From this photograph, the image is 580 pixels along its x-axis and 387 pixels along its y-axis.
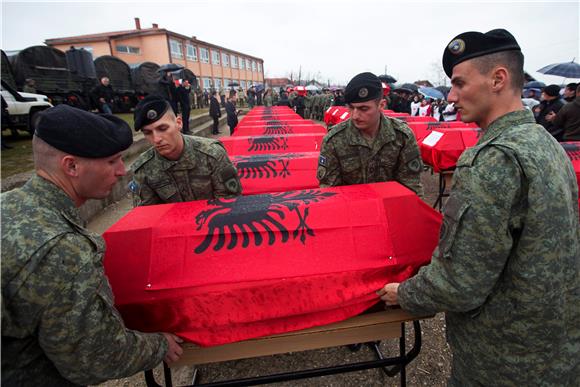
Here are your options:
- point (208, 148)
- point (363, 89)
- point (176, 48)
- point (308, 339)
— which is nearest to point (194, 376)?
point (308, 339)

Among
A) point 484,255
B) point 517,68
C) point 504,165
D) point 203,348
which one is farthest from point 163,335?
point 517,68

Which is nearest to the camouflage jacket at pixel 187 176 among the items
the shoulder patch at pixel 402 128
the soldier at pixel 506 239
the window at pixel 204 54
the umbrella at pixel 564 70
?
the shoulder patch at pixel 402 128

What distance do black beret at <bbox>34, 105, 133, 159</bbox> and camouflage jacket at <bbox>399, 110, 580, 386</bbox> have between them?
4.19 feet

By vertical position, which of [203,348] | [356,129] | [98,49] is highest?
[98,49]

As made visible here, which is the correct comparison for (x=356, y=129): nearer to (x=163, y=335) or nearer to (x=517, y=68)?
(x=517, y=68)

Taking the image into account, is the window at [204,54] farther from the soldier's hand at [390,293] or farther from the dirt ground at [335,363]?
the soldier's hand at [390,293]

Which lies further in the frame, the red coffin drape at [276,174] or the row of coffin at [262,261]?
the red coffin drape at [276,174]

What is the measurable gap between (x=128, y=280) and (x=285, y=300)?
28.2 inches

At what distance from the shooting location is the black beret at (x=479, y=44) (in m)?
1.09

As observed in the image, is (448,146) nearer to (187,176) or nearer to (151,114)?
(187,176)

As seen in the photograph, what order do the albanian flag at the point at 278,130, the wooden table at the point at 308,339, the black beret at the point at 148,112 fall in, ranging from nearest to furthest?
the wooden table at the point at 308,339
the black beret at the point at 148,112
the albanian flag at the point at 278,130

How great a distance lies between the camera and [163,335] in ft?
4.25

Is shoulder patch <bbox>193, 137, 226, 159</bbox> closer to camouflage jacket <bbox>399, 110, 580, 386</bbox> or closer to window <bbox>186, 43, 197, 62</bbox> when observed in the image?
camouflage jacket <bbox>399, 110, 580, 386</bbox>

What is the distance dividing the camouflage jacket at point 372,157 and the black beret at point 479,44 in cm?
134
